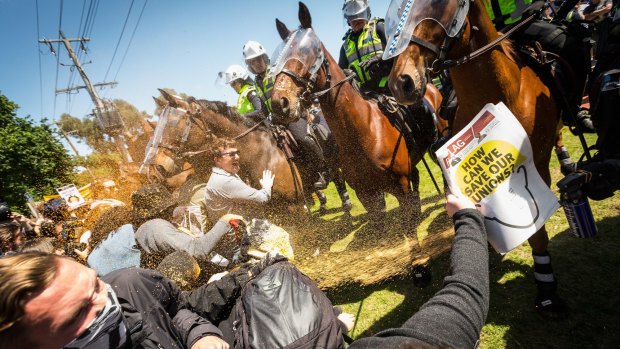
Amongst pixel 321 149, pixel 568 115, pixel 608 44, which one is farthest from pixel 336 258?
pixel 608 44

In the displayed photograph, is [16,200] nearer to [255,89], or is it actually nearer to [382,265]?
[255,89]

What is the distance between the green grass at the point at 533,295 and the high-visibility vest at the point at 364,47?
353 centimetres

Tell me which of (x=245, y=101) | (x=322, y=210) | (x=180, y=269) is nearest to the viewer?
(x=180, y=269)

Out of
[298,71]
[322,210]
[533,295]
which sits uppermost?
[298,71]

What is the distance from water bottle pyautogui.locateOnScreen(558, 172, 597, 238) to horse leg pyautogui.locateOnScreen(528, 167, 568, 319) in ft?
1.91

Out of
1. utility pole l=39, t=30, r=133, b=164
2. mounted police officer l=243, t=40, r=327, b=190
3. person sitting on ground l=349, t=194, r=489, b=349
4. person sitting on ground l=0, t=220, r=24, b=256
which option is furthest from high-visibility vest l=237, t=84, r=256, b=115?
utility pole l=39, t=30, r=133, b=164

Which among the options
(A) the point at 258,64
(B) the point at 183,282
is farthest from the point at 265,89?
(B) the point at 183,282

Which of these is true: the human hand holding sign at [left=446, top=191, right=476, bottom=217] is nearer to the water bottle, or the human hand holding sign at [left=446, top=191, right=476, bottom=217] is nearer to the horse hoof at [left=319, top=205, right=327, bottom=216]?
the water bottle

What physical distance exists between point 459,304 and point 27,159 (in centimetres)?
2142

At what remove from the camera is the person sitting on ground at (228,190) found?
433 cm

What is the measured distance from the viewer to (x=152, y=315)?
1.90 m

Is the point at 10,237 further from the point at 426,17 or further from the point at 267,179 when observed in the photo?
the point at 426,17

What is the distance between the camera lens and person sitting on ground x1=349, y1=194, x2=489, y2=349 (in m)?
1.05

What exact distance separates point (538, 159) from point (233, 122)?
14.4 feet
